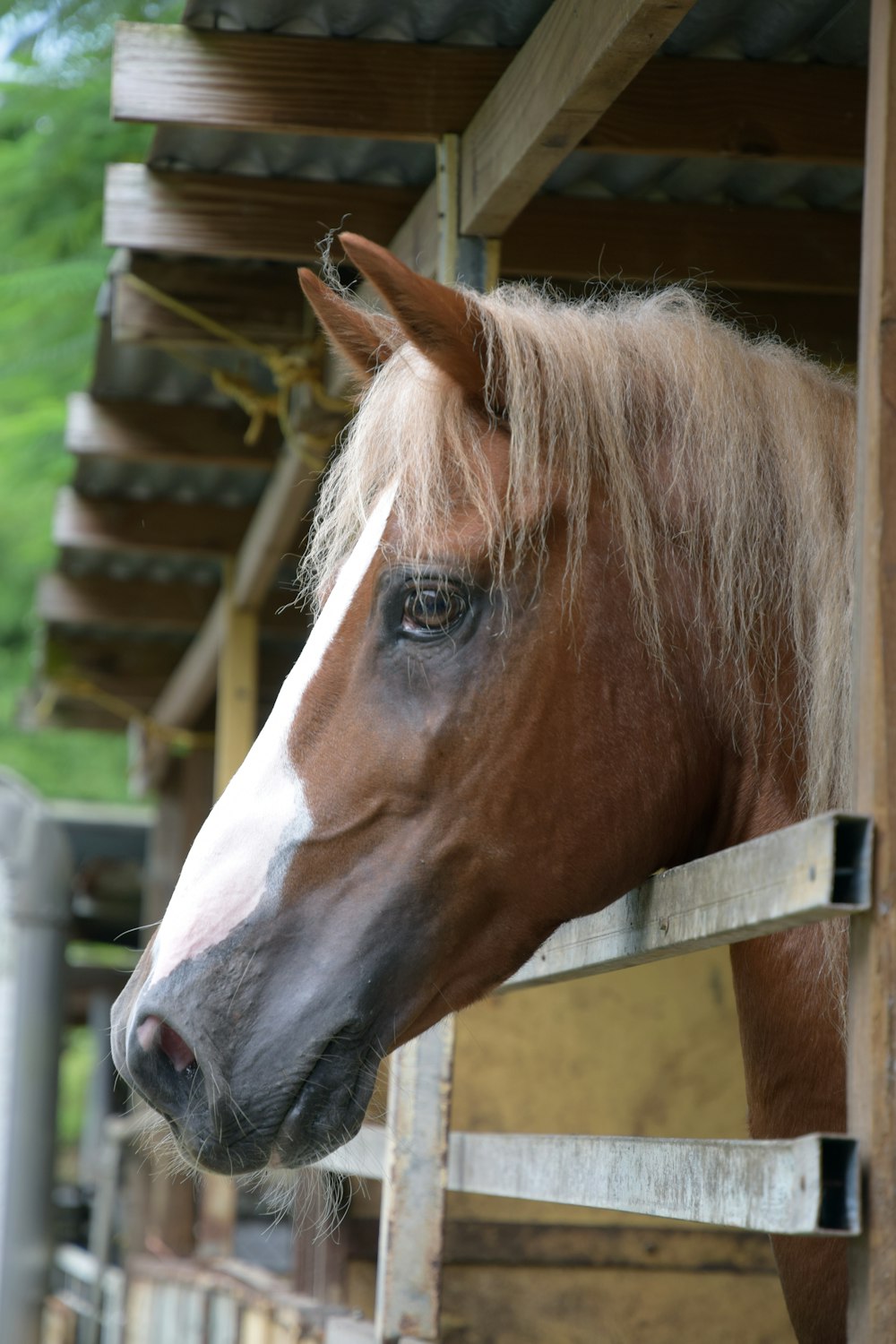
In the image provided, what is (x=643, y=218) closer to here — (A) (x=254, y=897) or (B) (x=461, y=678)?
(B) (x=461, y=678)

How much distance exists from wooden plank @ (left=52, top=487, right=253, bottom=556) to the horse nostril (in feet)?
12.5

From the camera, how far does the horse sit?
1626 millimetres

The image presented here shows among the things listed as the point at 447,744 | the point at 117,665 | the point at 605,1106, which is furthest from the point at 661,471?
the point at 117,665

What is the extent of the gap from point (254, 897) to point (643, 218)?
1853 millimetres

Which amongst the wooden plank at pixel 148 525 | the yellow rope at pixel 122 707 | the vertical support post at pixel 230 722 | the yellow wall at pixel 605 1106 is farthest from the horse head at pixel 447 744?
the yellow rope at pixel 122 707

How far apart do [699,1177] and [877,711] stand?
0.50m

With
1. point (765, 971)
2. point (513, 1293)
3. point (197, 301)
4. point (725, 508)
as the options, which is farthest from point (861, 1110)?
point (197, 301)

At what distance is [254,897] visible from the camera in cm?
164

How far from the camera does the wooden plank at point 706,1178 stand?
1.23 meters

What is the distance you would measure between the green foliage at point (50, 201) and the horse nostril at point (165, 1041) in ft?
9.49

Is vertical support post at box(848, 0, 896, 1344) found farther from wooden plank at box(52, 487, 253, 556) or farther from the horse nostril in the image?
wooden plank at box(52, 487, 253, 556)

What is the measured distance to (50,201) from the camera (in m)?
5.18

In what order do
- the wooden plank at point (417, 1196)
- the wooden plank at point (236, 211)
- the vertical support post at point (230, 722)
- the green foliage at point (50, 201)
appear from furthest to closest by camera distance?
the vertical support post at point (230, 722) < the green foliage at point (50, 201) < the wooden plank at point (236, 211) < the wooden plank at point (417, 1196)

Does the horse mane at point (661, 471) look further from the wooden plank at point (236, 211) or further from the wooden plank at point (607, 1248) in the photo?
the wooden plank at point (607, 1248)
